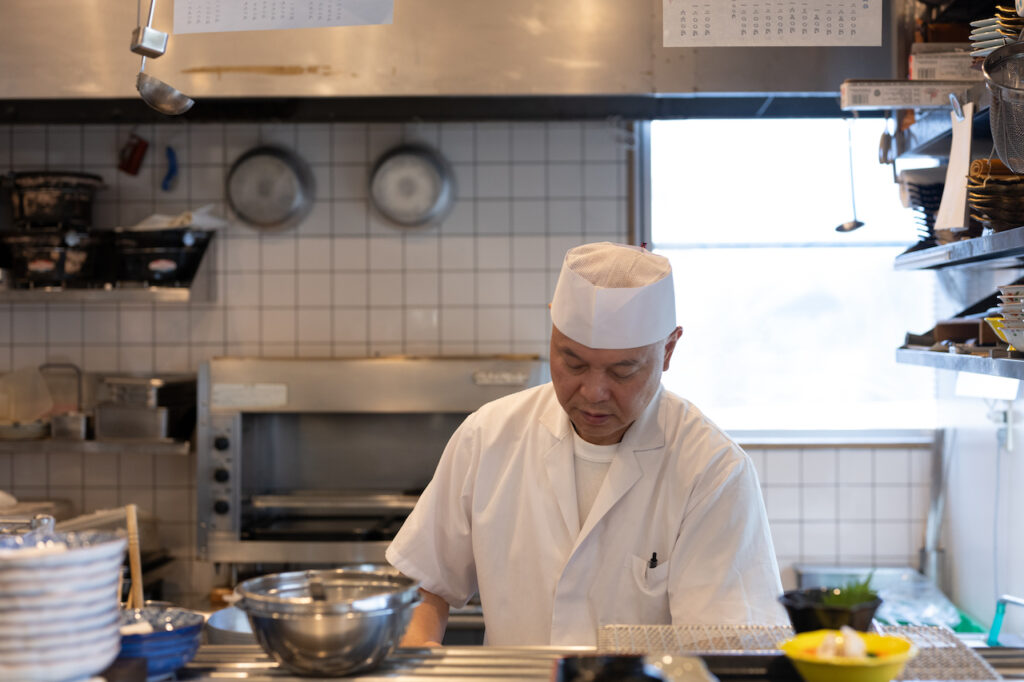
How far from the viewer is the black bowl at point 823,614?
122cm

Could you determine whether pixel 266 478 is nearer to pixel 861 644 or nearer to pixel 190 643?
pixel 190 643

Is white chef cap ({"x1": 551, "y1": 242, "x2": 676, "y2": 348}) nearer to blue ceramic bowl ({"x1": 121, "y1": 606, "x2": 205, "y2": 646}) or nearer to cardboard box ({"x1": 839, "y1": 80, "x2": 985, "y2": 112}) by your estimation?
cardboard box ({"x1": 839, "y1": 80, "x2": 985, "y2": 112})

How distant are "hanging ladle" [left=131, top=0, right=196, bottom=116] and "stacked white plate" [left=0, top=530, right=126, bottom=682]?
102cm

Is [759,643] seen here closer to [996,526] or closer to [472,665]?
[472,665]

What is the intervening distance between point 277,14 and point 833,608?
63.5 inches

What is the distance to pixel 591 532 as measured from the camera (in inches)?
76.8

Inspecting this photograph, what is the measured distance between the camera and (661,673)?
44.9 inches

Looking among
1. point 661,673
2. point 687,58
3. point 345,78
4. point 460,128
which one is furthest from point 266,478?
point 661,673

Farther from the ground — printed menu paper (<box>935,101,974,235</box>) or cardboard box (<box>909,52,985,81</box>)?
cardboard box (<box>909,52,985,81</box>)

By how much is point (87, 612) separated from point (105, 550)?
0.23ft

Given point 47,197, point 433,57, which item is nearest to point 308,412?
point 47,197

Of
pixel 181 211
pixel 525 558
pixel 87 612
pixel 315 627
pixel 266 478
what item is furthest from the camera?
pixel 181 211

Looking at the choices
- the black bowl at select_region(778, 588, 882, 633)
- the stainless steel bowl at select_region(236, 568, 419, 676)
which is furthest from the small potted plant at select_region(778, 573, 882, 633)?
the stainless steel bowl at select_region(236, 568, 419, 676)

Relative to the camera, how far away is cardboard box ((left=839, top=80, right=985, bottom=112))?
6.70 feet
